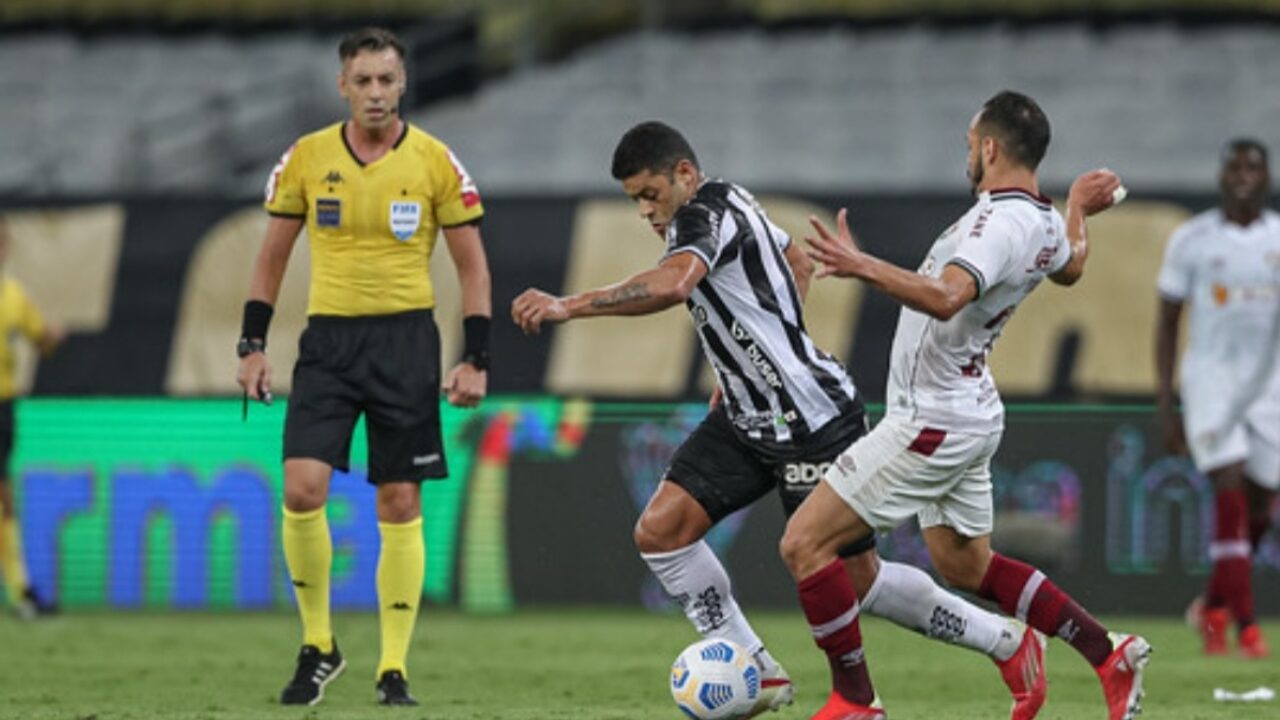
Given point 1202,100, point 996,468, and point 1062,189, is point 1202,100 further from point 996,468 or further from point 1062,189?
point 996,468

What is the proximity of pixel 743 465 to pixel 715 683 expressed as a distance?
2.83ft

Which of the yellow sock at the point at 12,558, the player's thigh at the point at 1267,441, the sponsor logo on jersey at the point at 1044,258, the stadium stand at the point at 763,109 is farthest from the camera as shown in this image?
the stadium stand at the point at 763,109

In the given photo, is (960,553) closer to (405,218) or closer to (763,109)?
(405,218)

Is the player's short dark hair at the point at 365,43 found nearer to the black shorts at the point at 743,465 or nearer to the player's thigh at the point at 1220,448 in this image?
the black shorts at the point at 743,465

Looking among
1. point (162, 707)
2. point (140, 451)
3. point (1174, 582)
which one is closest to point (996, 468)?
point (1174, 582)

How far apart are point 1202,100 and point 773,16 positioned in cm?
396

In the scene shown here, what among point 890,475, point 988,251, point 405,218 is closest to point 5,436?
point 405,218

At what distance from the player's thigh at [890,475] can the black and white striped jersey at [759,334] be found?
440mm

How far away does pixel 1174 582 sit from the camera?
13812 mm

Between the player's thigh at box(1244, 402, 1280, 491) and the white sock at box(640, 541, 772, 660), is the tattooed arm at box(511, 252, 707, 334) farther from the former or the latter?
the player's thigh at box(1244, 402, 1280, 491)

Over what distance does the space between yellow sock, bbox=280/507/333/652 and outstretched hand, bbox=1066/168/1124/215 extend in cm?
303

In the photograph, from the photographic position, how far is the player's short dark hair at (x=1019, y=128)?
7562 millimetres

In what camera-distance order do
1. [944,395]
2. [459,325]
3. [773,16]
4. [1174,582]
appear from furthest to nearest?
[773,16] → [459,325] → [1174,582] → [944,395]

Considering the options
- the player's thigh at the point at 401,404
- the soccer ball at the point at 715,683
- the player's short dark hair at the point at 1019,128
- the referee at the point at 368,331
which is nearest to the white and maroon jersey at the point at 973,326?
the player's short dark hair at the point at 1019,128
